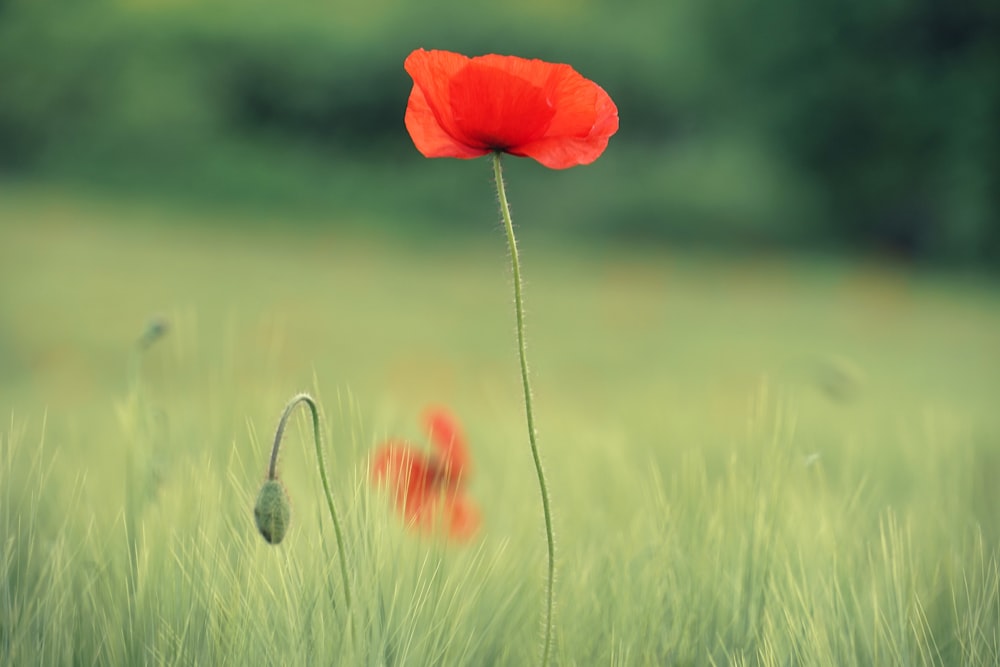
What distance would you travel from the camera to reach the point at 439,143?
0.73m

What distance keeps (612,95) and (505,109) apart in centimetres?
527

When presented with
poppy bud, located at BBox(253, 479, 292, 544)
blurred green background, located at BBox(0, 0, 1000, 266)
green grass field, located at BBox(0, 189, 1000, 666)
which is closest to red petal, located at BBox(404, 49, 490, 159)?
green grass field, located at BBox(0, 189, 1000, 666)

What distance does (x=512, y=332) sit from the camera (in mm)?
883

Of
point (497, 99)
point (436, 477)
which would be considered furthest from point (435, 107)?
point (436, 477)

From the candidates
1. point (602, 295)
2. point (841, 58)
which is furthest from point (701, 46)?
point (602, 295)

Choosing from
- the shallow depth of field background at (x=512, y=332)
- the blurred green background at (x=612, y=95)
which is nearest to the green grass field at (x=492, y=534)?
the shallow depth of field background at (x=512, y=332)

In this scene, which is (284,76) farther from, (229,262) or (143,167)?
(229,262)

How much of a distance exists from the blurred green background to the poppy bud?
4914 millimetres

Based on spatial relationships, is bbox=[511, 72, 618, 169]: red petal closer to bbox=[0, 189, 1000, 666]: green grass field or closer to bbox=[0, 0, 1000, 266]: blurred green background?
bbox=[0, 189, 1000, 666]: green grass field

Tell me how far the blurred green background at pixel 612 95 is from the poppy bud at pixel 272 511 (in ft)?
16.1

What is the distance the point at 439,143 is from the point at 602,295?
14.1 ft

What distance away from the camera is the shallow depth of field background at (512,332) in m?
0.84

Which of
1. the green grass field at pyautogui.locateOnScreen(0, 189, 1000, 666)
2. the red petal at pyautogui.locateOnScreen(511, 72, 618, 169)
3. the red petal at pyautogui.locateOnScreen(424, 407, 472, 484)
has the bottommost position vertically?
the green grass field at pyautogui.locateOnScreen(0, 189, 1000, 666)

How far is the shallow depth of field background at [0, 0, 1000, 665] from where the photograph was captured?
835mm
